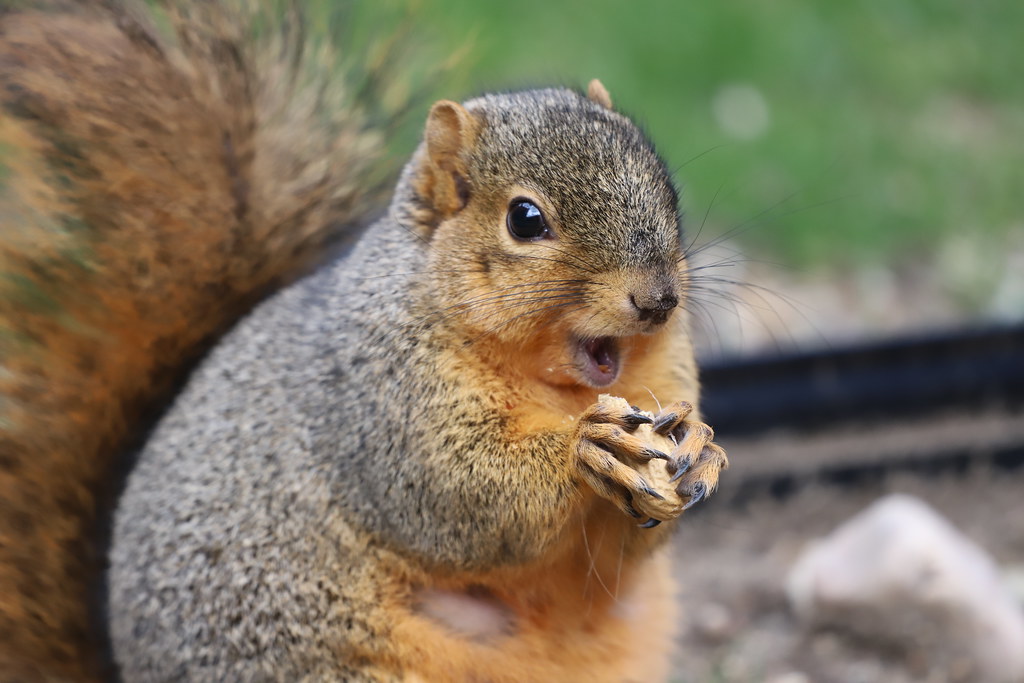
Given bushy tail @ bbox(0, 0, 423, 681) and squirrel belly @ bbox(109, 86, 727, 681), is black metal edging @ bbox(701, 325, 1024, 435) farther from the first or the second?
bushy tail @ bbox(0, 0, 423, 681)

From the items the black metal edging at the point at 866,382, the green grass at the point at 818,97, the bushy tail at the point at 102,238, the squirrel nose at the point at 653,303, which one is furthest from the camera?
the green grass at the point at 818,97

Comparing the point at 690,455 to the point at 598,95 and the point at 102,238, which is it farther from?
the point at 102,238

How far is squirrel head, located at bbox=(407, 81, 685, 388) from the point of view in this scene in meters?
1.35

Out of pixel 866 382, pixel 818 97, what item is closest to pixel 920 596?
pixel 866 382

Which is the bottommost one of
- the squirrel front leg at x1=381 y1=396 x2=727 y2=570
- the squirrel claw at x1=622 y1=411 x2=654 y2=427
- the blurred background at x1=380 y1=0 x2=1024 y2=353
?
the squirrel front leg at x1=381 y1=396 x2=727 y2=570

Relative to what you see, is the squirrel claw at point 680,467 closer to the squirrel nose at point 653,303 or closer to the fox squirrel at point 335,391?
the fox squirrel at point 335,391

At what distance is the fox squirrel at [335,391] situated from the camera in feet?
4.62

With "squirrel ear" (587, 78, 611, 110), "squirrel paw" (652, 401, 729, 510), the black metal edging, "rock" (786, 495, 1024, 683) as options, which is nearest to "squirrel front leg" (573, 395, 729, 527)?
"squirrel paw" (652, 401, 729, 510)

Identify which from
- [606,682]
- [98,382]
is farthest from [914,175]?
[98,382]

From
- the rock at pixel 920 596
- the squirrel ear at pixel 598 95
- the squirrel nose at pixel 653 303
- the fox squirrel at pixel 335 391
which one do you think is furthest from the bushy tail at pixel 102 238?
the rock at pixel 920 596

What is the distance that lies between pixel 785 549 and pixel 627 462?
1.17 m

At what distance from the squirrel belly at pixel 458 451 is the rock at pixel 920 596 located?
578mm

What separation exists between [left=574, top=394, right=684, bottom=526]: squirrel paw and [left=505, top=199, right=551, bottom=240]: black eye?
221 millimetres

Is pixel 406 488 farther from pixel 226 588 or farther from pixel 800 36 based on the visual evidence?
pixel 800 36
